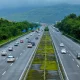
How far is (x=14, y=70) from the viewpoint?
156 ft

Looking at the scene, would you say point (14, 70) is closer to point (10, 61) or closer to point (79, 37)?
point (10, 61)

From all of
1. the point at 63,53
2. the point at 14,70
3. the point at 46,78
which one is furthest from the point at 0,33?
the point at 46,78

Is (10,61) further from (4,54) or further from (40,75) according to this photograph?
(40,75)

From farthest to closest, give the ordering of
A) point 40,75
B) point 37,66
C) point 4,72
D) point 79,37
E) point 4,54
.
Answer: point 79,37 < point 4,54 < point 37,66 < point 4,72 < point 40,75

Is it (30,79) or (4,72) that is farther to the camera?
(4,72)

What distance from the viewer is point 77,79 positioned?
39500 millimetres

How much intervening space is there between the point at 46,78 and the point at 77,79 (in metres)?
3.75

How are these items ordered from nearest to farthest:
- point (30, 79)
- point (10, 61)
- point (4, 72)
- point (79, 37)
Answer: point (30, 79), point (4, 72), point (10, 61), point (79, 37)

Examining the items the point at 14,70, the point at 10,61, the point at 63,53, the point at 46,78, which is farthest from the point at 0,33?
the point at 46,78

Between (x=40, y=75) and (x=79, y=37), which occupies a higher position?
(x=40, y=75)

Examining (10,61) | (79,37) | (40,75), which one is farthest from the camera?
(79,37)

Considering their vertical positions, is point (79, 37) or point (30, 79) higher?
point (30, 79)

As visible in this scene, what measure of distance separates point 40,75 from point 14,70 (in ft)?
20.7

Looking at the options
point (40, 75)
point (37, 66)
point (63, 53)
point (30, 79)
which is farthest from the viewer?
point (63, 53)
